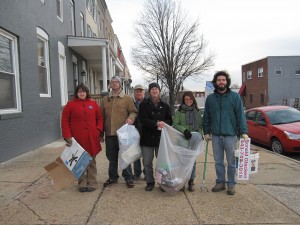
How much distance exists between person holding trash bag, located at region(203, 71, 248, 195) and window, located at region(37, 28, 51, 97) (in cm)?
661

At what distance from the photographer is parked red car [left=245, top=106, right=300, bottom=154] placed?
9219 mm

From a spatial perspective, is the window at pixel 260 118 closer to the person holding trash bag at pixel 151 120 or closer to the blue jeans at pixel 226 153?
the blue jeans at pixel 226 153

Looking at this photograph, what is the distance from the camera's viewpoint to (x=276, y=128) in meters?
9.79

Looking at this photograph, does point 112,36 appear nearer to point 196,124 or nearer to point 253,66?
point 253,66

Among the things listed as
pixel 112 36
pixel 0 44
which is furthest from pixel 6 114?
pixel 112 36

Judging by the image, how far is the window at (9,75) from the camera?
745 cm

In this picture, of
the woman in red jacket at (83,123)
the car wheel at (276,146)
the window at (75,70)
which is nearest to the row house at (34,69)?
the window at (75,70)

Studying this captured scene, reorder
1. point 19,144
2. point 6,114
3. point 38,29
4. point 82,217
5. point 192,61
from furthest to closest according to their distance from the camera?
point 192,61
point 38,29
point 19,144
point 6,114
point 82,217

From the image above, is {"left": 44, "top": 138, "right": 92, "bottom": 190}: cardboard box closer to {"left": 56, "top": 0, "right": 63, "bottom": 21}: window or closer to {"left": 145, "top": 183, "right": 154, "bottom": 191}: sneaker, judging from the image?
{"left": 145, "top": 183, "right": 154, "bottom": 191}: sneaker

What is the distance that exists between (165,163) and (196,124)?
0.78m

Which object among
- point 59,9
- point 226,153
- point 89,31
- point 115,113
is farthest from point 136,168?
point 89,31

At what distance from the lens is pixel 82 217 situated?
4125mm

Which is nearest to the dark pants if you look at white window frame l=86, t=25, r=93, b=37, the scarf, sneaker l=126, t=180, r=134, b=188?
sneaker l=126, t=180, r=134, b=188

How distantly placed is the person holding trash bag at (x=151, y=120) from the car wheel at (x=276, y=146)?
5.67 m
